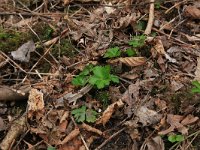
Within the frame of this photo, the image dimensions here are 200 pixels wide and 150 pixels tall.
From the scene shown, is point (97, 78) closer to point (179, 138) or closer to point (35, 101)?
point (35, 101)

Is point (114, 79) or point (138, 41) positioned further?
point (138, 41)

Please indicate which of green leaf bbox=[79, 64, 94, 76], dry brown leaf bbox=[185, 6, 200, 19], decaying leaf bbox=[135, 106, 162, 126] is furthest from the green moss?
dry brown leaf bbox=[185, 6, 200, 19]

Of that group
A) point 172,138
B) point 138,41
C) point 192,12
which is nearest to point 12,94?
point 138,41

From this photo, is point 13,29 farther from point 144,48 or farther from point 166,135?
point 166,135

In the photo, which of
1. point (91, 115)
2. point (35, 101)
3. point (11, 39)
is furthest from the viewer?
point (11, 39)

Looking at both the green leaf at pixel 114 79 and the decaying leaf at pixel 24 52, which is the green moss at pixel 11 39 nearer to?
the decaying leaf at pixel 24 52

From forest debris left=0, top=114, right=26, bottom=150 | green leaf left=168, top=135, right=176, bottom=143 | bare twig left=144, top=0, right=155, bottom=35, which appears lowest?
forest debris left=0, top=114, right=26, bottom=150

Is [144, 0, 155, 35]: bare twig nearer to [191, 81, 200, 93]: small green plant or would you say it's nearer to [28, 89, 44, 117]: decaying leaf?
[191, 81, 200, 93]: small green plant
